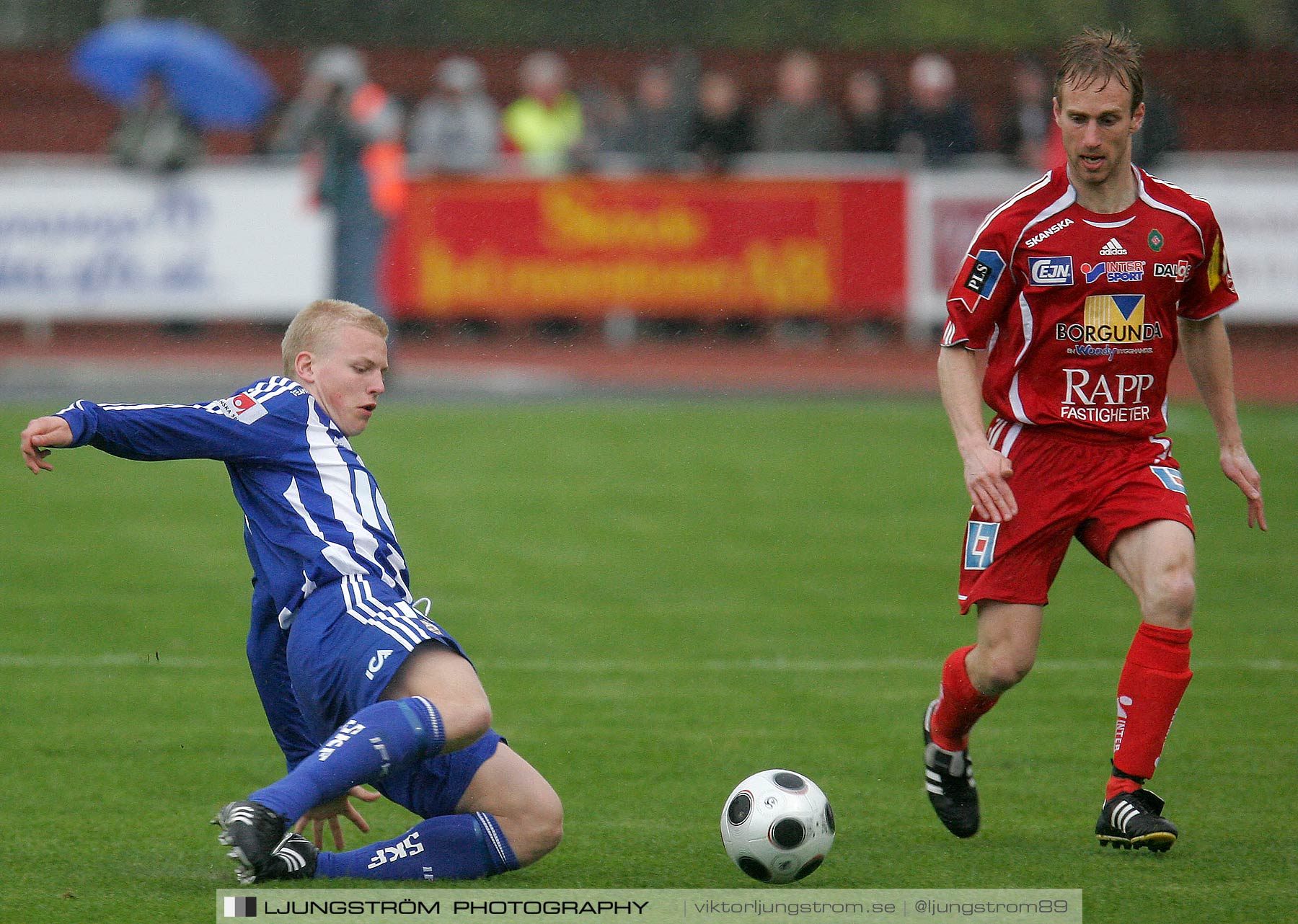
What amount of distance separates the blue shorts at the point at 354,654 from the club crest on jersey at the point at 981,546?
1431 mm

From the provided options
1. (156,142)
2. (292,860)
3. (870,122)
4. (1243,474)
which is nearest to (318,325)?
(292,860)

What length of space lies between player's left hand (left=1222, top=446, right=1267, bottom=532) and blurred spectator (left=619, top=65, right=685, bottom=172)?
12.9 m

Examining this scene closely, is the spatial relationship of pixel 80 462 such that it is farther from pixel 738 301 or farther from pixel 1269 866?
pixel 1269 866

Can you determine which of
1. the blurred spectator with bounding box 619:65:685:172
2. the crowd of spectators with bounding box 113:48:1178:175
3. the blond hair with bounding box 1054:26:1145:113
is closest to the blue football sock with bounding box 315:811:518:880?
the blond hair with bounding box 1054:26:1145:113

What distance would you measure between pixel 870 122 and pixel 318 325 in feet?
46.4

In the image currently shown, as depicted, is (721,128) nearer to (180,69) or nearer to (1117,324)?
(180,69)

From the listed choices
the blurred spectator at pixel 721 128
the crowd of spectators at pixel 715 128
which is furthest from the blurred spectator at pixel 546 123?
the blurred spectator at pixel 721 128

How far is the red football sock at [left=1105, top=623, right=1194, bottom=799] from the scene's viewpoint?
457cm

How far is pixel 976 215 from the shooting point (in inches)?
665

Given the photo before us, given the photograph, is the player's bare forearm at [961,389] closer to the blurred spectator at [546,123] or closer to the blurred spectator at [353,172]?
the blurred spectator at [353,172]

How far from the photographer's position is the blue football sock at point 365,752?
382 cm

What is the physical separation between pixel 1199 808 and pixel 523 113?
1424cm

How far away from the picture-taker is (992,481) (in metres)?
4.57

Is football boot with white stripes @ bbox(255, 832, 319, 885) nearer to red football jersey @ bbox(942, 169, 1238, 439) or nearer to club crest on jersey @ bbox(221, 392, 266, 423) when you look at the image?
club crest on jersey @ bbox(221, 392, 266, 423)
